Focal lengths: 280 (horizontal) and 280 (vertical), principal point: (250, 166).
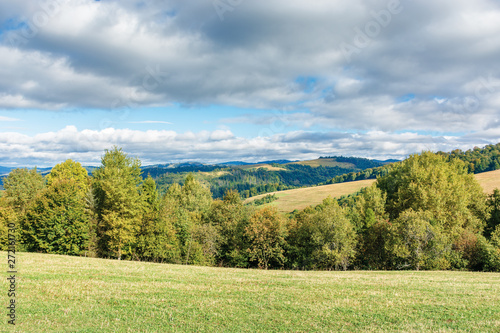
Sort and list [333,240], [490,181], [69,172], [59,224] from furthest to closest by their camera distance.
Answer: [490,181]
[69,172]
[333,240]
[59,224]

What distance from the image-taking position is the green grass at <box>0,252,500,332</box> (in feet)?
39.1

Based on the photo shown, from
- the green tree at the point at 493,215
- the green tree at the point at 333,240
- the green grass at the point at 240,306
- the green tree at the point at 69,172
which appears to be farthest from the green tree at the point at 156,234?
the green tree at the point at 493,215

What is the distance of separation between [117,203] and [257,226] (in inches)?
1018

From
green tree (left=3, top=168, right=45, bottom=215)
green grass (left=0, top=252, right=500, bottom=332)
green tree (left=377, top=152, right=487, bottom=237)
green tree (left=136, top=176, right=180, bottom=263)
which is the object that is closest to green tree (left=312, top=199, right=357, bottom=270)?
green tree (left=377, top=152, right=487, bottom=237)

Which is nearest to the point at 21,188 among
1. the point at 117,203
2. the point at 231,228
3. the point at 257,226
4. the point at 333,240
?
the point at 117,203

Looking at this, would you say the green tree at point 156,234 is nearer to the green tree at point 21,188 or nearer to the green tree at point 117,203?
the green tree at point 117,203

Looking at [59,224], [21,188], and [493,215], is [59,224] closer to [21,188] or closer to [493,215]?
[21,188]

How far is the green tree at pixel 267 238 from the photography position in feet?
179

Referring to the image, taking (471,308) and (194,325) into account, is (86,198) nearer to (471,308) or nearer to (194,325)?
(194,325)

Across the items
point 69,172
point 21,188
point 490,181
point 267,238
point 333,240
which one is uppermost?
point 69,172

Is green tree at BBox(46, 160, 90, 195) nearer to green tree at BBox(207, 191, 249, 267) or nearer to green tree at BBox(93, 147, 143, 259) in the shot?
green tree at BBox(93, 147, 143, 259)

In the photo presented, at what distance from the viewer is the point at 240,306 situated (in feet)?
48.2

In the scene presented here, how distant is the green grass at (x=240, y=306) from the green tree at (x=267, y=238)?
3472 centimetres

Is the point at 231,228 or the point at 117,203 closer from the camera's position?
the point at 117,203
